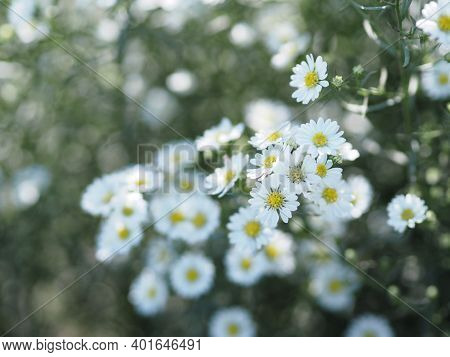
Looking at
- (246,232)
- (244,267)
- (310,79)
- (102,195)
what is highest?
(310,79)

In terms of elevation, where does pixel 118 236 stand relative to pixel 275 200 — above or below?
below

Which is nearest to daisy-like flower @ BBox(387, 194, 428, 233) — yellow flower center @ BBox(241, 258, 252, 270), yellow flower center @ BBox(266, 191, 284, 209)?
yellow flower center @ BBox(266, 191, 284, 209)

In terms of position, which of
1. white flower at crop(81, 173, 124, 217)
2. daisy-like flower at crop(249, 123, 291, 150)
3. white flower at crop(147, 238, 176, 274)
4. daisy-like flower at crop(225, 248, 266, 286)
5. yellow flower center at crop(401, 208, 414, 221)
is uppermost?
daisy-like flower at crop(249, 123, 291, 150)

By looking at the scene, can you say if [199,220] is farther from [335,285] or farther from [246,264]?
[335,285]

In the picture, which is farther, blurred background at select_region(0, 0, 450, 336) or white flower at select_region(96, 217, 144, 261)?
blurred background at select_region(0, 0, 450, 336)

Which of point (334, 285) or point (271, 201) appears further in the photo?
point (334, 285)

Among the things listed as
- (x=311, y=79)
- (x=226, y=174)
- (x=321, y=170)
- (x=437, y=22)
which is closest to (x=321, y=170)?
(x=321, y=170)

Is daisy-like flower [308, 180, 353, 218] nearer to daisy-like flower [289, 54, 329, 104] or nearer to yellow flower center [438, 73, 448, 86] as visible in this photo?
daisy-like flower [289, 54, 329, 104]
